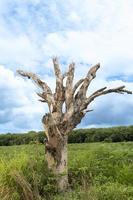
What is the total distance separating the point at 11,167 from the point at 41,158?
119cm

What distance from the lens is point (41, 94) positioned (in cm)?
1336

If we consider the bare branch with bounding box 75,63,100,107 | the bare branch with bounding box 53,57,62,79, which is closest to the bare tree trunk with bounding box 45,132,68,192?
the bare branch with bounding box 75,63,100,107

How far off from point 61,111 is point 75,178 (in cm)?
152

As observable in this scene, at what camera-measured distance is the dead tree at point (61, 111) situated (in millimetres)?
12562

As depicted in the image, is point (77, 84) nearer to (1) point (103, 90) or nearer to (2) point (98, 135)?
(1) point (103, 90)

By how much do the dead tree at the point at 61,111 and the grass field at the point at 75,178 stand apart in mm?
283

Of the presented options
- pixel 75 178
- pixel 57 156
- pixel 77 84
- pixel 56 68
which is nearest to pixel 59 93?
pixel 77 84

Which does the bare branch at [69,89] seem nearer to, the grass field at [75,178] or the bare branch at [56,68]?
the bare branch at [56,68]

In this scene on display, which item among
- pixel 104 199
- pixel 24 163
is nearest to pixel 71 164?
pixel 24 163

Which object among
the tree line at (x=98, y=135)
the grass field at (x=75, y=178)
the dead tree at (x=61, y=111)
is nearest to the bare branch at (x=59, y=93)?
the dead tree at (x=61, y=111)

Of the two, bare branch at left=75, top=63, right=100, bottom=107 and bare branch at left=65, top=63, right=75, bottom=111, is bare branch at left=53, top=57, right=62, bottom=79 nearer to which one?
bare branch at left=65, top=63, right=75, bottom=111

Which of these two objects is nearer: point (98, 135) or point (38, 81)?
point (38, 81)

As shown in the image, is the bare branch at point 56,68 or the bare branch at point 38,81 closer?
the bare branch at point 56,68

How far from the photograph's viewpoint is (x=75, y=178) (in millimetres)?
13039
